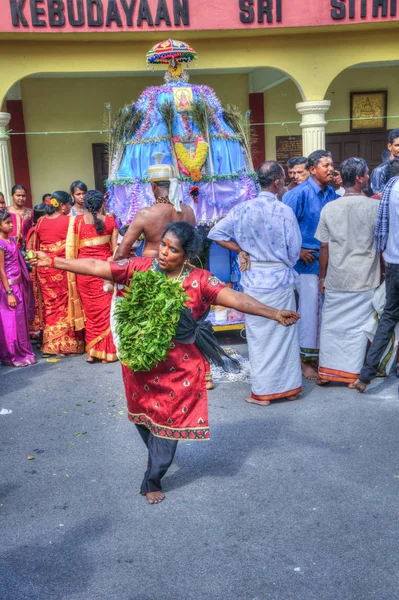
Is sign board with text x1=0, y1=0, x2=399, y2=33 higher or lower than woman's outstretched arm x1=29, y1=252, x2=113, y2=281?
higher

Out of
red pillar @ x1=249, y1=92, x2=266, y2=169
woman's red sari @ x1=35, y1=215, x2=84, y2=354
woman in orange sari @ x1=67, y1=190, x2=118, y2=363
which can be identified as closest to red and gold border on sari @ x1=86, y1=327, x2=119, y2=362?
woman in orange sari @ x1=67, y1=190, x2=118, y2=363

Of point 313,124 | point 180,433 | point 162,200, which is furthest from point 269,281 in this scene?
point 313,124

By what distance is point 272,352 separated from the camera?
16.8ft

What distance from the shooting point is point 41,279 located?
23.3ft

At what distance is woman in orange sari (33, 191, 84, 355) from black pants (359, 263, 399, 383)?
10.6 ft

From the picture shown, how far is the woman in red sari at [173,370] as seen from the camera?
349cm

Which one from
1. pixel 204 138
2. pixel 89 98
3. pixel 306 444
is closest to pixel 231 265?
pixel 204 138

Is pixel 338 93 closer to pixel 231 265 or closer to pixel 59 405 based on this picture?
pixel 231 265

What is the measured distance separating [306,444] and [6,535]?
6.80ft

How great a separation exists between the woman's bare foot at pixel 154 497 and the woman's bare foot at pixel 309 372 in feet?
8.25

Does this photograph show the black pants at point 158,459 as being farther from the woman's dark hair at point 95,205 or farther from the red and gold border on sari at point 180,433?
the woman's dark hair at point 95,205

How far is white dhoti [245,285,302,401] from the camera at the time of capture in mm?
5102

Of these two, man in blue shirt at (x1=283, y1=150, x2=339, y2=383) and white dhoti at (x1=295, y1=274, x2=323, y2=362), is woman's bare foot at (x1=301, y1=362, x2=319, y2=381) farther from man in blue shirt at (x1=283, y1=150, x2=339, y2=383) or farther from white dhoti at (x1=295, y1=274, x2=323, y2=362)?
white dhoti at (x1=295, y1=274, x2=323, y2=362)

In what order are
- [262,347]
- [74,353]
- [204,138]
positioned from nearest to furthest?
[262,347], [204,138], [74,353]
